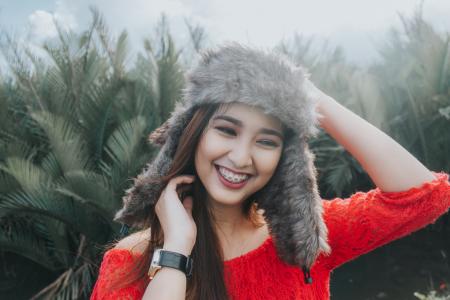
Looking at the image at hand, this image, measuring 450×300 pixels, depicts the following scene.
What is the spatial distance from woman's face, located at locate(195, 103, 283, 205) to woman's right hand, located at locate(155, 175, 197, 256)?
0.12m

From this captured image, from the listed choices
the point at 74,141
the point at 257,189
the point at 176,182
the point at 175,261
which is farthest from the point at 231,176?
the point at 74,141

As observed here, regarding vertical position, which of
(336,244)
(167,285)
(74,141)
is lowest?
(74,141)

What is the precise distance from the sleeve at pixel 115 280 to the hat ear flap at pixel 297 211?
0.52 m

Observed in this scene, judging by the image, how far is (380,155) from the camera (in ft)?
5.42

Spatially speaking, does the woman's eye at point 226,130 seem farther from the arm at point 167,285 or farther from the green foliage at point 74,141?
the green foliage at point 74,141

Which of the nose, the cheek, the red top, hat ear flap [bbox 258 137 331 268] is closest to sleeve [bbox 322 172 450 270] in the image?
the red top

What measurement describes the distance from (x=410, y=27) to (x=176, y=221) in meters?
6.86

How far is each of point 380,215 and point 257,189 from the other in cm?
44

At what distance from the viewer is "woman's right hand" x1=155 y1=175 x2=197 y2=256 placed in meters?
1.58

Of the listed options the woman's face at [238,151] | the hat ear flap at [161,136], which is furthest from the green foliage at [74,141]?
the woman's face at [238,151]

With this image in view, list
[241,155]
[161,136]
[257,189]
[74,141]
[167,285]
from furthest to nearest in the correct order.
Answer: [74,141]
[161,136]
[257,189]
[241,155]
[167,285]

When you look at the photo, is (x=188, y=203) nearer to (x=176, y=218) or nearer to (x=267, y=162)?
(x=176, y=218)

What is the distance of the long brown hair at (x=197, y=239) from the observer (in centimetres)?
166

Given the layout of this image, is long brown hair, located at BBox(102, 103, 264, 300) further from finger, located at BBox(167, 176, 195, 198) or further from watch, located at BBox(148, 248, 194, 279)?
watch, located at BBox(148, 248, 194, 279)
